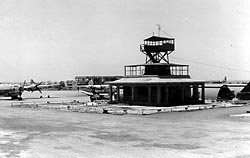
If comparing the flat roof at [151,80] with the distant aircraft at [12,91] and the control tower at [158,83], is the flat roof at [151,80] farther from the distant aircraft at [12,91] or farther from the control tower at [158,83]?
the distant aircraft at [12,91]

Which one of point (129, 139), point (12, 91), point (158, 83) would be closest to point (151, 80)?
point (158, 83)

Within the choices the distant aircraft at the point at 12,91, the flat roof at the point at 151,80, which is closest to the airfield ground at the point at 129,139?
the flat roof at the point at 151,80

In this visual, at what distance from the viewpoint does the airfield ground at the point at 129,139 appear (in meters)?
22.1

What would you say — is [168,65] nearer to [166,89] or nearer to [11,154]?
[166,89]

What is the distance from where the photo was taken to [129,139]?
2736 centimetres

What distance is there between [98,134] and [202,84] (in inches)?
1445

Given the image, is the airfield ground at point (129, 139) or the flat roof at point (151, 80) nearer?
the airfield ground at point (129, 139)

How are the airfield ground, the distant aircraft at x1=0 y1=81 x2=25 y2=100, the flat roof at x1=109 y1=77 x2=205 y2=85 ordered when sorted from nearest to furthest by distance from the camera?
the airfield ground
the flat roof at x1=109 y1=77 x2=205 y2=85
the distant aircraft at x1=0 y1=81 x2=25 y2=100

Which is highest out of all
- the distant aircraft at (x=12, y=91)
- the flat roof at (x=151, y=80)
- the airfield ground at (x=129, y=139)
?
the flat roof at (x=151, y=80)

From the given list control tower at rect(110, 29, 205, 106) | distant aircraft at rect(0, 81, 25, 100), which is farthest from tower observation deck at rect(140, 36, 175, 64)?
distant aircraft at rect(0, 81, 25, 100)

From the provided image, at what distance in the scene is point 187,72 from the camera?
6625 centimetres

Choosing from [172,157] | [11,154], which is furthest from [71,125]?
[172,157]

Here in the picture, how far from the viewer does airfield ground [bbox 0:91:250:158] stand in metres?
22.1

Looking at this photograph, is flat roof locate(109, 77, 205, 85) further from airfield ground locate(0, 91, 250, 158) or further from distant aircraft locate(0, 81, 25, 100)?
distant aircraft locate(0, 81, 25, 100)
